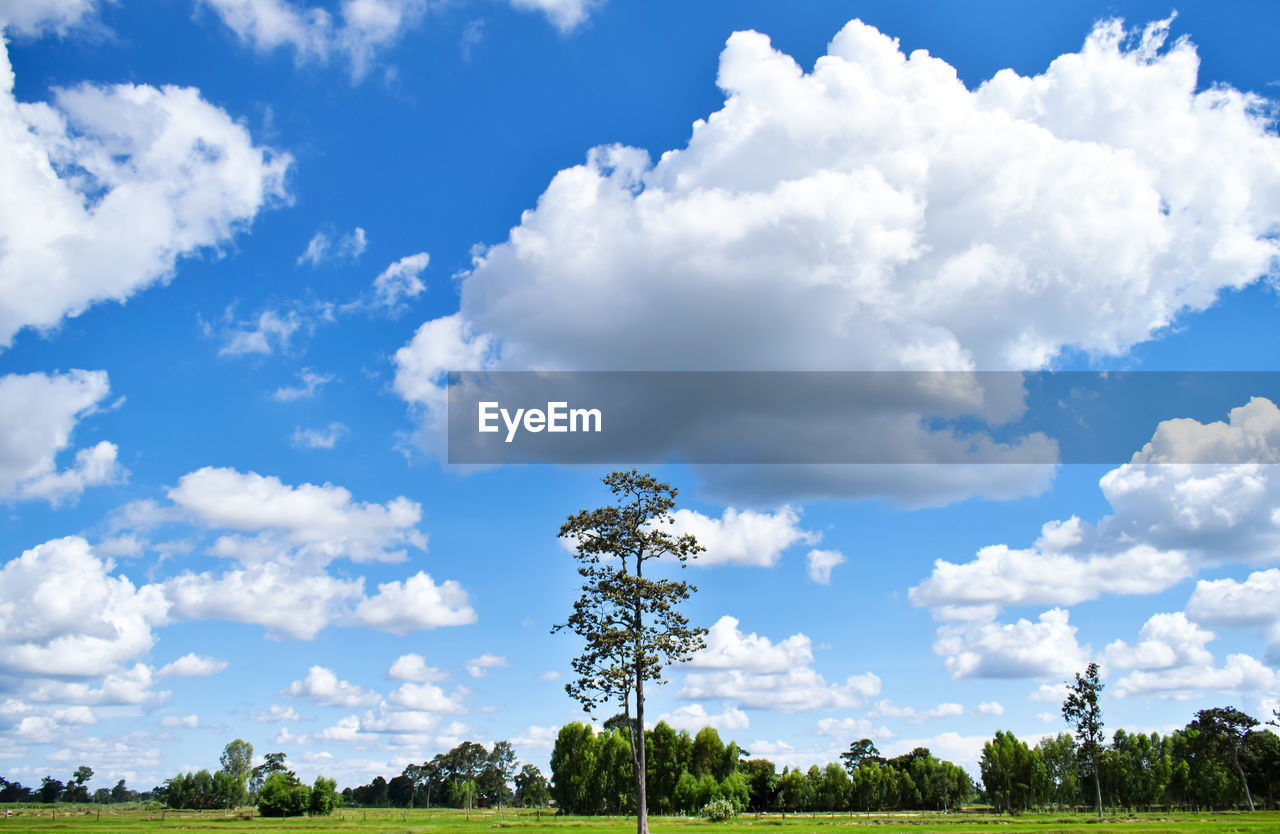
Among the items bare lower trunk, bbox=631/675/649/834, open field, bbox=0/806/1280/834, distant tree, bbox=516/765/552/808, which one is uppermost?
bare lower trunk, bbox=631/675/649/834

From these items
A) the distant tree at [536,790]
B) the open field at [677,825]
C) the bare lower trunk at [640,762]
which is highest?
the bare lower trunk at [640,762]

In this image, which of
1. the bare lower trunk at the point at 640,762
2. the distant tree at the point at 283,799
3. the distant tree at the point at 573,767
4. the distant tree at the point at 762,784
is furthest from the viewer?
the distant tree at the point at 762,784

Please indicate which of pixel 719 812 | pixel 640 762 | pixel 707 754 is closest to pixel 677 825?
pixel 719 812

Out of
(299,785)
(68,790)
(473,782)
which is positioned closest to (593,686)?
(299,785)

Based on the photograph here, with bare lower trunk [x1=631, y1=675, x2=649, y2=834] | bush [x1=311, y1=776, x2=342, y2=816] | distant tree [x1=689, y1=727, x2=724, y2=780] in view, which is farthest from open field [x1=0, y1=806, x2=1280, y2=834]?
distant tree [x1=689, y1=727, x2=724, y2=780]

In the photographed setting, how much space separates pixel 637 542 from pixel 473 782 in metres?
175

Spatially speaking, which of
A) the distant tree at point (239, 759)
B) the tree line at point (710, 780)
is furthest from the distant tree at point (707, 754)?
the distant tree at point (239, 759)

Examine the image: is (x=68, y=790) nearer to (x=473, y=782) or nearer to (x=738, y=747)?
(x=473, y=782)

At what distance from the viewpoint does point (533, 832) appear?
62844 mm

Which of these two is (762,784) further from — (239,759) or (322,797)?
(239,759)

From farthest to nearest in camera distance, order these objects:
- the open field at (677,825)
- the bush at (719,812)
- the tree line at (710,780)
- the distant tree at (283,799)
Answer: the tree line at (710,780), the distant tree at (283,799), the bush at (719,812), the open field at (677,825)

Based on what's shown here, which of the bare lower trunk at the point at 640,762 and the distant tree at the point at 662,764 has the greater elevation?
the bare lower trunk at the point at 640,762

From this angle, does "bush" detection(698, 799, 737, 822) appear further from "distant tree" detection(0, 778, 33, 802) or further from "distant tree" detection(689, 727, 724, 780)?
"distant tree" detection(0, 778, 33, 802)

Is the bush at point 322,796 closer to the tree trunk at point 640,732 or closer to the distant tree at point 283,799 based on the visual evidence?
the distant tree at point 283,799
